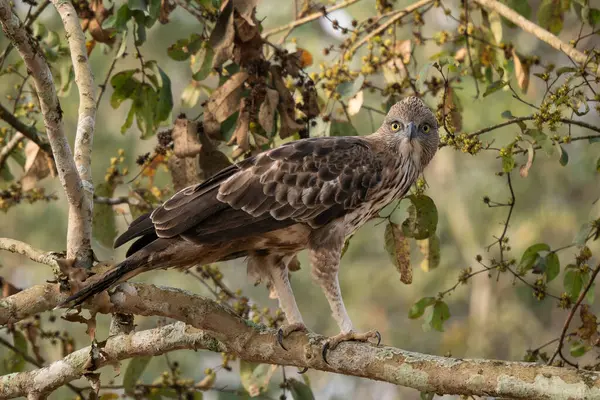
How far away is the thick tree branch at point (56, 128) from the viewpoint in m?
3.59

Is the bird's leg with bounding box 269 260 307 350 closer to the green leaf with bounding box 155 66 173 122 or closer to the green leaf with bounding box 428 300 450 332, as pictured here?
the green leaf with bounding box 428 300 450 332

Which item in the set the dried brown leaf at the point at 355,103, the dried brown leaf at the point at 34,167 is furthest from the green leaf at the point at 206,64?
the dried brown leaf at the point at 34,167

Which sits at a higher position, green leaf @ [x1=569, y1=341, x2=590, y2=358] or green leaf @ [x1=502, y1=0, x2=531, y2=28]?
green leaf @ [x1=502, y1=0, x2=531, y2=28]

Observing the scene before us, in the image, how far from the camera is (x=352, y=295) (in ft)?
56.3

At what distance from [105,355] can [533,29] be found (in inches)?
113

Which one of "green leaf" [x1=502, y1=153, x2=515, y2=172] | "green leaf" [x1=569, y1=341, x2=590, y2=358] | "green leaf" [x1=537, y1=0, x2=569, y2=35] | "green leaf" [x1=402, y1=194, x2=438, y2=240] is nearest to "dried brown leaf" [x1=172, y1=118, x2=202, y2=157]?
"green leaf" [x1=402, y1=194, x2=438, y2=240]

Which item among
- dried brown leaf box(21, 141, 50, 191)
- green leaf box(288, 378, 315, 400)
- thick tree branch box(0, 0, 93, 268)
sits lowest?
green leaf box(288, 378, 315, 400)

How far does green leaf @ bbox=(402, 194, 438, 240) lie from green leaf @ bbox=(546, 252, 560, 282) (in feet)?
2.01

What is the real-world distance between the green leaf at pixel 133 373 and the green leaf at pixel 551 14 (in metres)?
3.12

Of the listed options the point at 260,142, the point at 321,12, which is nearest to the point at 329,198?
the point at 260,142

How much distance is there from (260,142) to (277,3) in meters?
12.9

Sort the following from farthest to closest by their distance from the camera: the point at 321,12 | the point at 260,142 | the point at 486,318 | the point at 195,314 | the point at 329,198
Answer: the point at 486,318, the point at 321,12, the point at 260,142, the point at 329,198, the point at 195,314

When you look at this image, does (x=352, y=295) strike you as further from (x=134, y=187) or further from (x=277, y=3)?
(x=134, y=187)

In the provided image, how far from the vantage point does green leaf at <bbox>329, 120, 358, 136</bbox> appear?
5195mm
